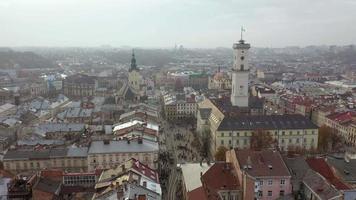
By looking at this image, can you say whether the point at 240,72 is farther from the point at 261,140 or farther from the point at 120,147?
the point at 120,147

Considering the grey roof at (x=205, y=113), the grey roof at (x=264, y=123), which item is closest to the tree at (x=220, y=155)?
the grey roof at (x=264, y=123)

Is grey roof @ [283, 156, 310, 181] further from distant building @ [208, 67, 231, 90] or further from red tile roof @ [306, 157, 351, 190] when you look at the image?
distant building @ [208, 67, 231, 90]

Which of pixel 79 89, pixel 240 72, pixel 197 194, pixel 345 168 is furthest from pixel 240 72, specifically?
pixel 79 89

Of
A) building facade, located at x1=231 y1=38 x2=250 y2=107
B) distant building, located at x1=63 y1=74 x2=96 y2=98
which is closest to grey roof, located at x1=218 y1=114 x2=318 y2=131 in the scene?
building facade, located at x1=231 y1=38 x2=250 y2=107

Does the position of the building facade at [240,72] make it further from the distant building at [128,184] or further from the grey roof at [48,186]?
the grey roof at [48,186]

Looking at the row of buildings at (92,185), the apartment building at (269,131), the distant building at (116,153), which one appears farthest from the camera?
the apartment building at (269,131)
